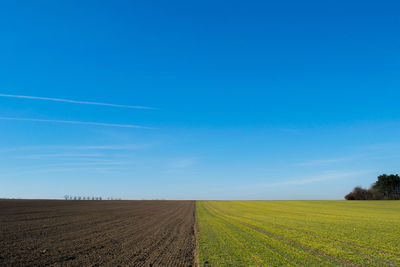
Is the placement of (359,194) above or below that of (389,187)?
below

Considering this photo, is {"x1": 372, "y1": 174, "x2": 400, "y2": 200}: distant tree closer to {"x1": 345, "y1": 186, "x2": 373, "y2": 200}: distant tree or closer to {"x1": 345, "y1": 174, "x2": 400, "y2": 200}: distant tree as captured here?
{"x1": 345, "y1": 174, "x2": 400, "y2": 200}: distant tree

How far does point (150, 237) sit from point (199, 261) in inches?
356

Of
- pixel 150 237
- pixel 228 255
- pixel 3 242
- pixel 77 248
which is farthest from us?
pixel 150 237

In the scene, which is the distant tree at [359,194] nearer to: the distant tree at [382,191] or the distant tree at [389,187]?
the distant tree at [382,191]

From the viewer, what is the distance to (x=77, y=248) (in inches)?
627

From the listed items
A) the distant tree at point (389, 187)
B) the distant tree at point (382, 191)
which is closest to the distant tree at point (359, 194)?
the distant tree at point (382, 191)

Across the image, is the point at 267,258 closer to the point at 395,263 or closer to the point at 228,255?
the point at 228,255

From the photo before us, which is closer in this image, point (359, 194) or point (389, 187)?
point (389, 187)

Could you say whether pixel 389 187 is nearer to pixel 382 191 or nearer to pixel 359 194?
pixel 382 191

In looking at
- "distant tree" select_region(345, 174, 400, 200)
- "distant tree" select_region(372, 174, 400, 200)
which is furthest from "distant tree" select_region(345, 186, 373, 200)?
"distant tree" select_region(372, 174, 400, 200)

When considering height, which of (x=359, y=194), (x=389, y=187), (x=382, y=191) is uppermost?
(x=389, y=187)

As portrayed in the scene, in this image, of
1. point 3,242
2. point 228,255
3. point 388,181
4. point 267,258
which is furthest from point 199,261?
point 388,181

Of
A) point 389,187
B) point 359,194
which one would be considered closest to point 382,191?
point 389,187

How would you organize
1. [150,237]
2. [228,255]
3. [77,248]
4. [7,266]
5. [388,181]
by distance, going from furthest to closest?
[388,181] < [150,237] < [77,248] < [228,255] < [7,266]
